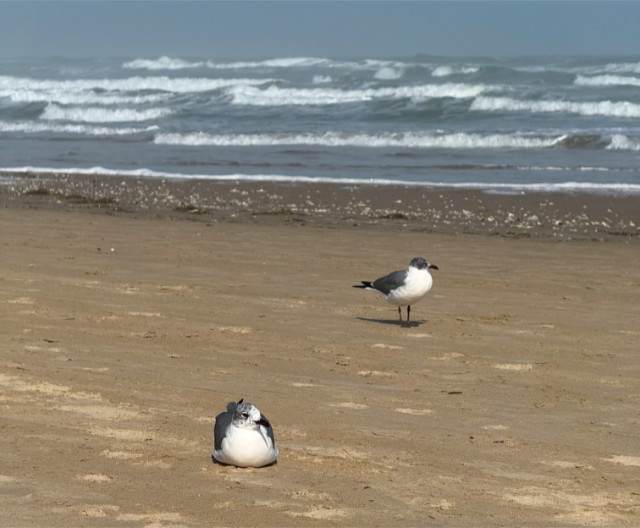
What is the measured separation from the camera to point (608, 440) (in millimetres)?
5035

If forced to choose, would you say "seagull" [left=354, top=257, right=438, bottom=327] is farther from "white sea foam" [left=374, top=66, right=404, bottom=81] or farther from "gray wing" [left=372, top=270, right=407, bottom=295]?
"white sea foam" [left=374, top=66, right=404, bottom=81]

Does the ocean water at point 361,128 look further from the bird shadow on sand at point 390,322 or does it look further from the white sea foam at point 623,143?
the bird shadow on sand at point 390,322

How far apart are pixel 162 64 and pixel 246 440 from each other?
233ft

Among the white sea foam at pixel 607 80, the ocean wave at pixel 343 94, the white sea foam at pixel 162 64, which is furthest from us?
the white sea foam at pixel 162 64

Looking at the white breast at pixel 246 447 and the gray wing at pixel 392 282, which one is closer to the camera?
the white breast at pixel 246 447

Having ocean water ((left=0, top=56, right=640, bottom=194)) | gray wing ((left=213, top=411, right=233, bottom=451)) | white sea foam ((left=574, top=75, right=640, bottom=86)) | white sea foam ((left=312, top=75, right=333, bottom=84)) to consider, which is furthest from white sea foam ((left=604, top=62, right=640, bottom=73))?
gray wing ((left=213, top=411, right=233, bottom=451))

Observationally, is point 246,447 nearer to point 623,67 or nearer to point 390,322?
point 390,322

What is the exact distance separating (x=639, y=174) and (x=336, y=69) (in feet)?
130

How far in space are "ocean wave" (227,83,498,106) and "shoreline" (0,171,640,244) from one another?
67.4 feet

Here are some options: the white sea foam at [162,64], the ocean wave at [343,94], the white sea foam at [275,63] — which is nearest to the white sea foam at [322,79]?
the ocean wave at [343,94]

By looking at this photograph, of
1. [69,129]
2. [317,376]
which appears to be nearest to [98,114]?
[69,129]

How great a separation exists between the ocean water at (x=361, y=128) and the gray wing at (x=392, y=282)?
360 inches

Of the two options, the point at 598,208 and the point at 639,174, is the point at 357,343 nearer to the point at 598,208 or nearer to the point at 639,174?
the point at 598,208

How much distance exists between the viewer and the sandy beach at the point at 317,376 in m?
4.17
